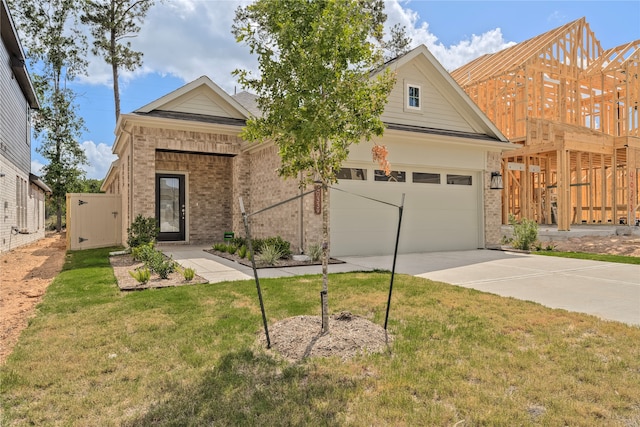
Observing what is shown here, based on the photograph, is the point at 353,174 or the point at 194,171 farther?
the point at 194,171

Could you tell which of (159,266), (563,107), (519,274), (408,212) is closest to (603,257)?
(519,274)

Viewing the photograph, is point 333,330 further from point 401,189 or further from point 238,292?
point 401,189

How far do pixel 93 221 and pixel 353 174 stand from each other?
9100 mm

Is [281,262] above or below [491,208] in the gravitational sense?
below

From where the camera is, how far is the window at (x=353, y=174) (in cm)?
1073

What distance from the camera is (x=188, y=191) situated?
14.5 m

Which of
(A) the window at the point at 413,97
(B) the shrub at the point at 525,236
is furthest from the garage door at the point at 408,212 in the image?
(A) the window at the point at 413,97

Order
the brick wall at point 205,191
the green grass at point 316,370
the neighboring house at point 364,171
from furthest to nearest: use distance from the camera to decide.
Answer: the brick wall at point 205,191 < the neighboring house at point 364,171 < the green grass at point 316,370

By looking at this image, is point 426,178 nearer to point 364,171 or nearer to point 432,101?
point 364,171

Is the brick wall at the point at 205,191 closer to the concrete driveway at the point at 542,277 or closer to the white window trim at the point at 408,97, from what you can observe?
the concrete driveway at the point at 542,277

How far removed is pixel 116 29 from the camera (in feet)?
70.0

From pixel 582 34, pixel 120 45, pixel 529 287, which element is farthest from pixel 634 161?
pixel 120 45

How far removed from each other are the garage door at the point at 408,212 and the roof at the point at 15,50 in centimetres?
1123

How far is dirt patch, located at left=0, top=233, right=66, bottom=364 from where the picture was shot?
15.1 ft
